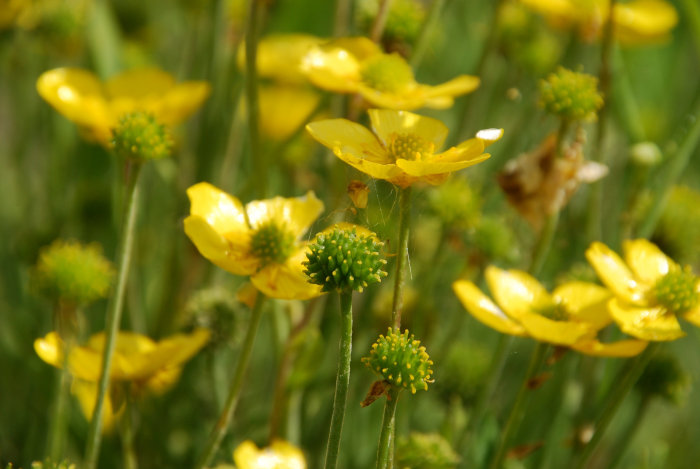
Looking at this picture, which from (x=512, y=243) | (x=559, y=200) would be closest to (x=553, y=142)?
(x=559, y=200)

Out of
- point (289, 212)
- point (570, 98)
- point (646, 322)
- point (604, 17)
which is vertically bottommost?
point (646, 322)

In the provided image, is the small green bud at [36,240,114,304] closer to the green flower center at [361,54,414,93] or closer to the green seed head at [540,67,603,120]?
the green flower center at [361,54,414,93]

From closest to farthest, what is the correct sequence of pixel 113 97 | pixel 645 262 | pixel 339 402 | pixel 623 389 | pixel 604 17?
pixel 339 402 → pixel 623 389 → pixel 645 262 → pixel 113 97 → pixel 604 17

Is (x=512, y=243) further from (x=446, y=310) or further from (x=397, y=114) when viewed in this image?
(x=397, y=114)

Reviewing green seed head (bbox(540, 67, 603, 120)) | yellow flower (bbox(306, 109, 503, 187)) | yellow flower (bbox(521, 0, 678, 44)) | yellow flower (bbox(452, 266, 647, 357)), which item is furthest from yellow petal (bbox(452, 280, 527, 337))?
yellow flower (bbox(521, 0, 678, 44))

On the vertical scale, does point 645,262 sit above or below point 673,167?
below

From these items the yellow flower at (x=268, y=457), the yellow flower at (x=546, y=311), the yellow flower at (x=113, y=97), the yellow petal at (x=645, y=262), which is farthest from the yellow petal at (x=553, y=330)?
the yellow flower at (x=113, y=97)

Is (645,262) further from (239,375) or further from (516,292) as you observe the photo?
(239,375)

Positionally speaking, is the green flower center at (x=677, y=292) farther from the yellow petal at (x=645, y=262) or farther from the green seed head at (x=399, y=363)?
the green seed head at (x=399, y=363)

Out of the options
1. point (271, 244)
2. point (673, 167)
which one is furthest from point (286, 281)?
point (673, 167)
